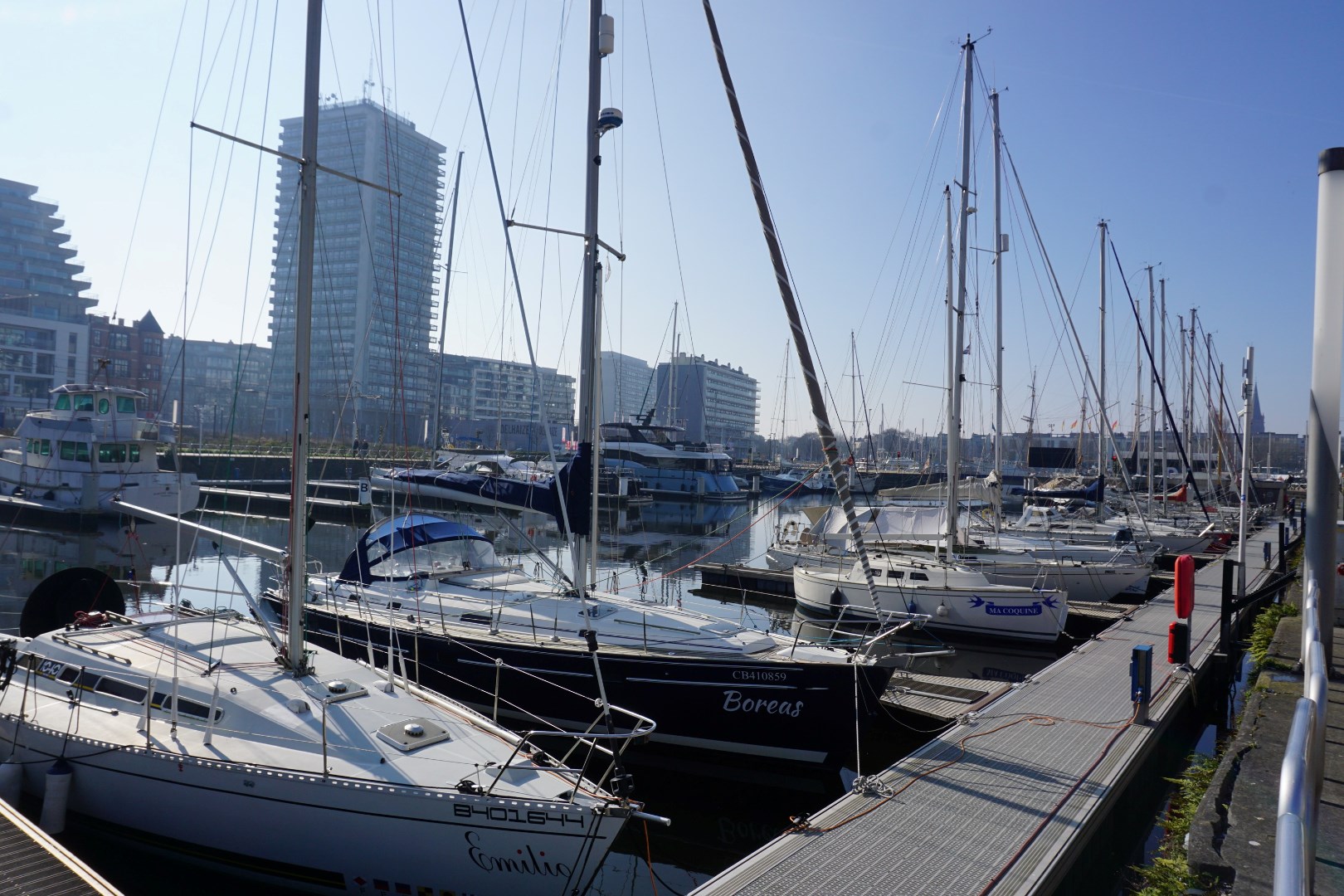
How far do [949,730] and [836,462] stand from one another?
3496 mm

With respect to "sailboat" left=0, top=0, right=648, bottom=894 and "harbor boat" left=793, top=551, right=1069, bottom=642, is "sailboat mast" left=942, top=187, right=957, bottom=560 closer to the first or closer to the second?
"harbor boat" left=793, top=551, right=1069, bottom=642

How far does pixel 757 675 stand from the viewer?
10.6 metres

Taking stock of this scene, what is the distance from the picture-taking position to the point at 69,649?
9570 mm

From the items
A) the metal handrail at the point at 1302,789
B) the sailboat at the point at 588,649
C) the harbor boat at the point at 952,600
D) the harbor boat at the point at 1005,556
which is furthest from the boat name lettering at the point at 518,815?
the harbor boat at the point at 1005,556

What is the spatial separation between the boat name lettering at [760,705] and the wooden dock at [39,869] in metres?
6.77

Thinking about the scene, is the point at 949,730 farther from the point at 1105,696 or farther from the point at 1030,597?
the point at 1030,597

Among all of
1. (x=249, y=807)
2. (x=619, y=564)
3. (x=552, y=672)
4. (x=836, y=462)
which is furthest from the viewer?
(x=619, y=564)

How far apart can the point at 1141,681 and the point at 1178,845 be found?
3.21m

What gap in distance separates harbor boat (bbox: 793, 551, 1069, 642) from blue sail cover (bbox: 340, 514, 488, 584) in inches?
328

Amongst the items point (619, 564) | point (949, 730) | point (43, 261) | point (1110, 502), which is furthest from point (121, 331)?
point (949, 730)

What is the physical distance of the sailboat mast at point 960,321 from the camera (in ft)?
66.4

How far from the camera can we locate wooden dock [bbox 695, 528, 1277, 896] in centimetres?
630

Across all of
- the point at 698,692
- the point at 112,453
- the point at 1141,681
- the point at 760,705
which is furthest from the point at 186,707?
the point at 112,453

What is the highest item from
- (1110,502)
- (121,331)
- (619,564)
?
(121,331)
